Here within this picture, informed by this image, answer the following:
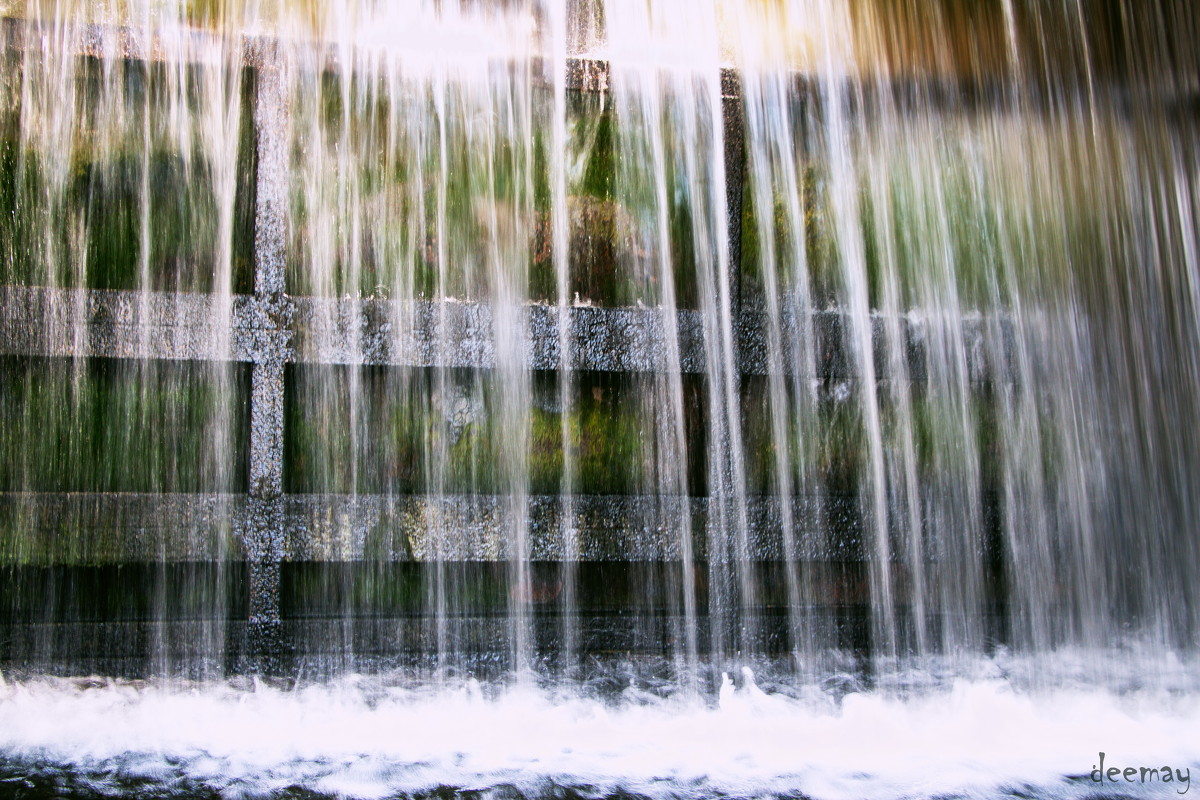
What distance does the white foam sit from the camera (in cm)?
302

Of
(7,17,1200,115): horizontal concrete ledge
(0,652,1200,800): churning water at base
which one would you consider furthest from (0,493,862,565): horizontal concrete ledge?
(7,17,1200,115): horizontal concrete ledge

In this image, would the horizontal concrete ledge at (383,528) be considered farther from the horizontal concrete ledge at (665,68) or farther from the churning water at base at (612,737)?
the horizontal concrete ledge at (665,68)

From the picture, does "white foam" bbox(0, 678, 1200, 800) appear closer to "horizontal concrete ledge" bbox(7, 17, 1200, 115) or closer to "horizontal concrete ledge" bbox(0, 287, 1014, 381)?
"horizontal concrete ledge" bbox(0, 287, 1014, 381)

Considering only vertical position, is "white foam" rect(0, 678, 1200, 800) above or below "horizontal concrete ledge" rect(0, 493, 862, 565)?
below

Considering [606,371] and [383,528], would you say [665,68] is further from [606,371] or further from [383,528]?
[383,528]

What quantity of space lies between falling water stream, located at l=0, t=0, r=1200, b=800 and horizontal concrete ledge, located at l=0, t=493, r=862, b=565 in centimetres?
2

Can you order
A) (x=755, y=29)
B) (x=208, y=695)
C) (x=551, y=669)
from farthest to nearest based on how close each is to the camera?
(x=755, y=29) < (x=551, y=669) < (x=208, y=695)

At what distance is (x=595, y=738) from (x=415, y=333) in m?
2.17

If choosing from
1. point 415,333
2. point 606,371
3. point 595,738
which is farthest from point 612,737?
point 415,333

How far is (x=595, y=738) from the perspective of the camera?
347 cm

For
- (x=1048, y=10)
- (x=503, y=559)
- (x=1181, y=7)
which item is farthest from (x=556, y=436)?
(x=1181, y=7)

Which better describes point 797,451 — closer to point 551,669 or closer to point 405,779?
point 551,669

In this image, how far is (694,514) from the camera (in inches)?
167

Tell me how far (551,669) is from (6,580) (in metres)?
2.69
